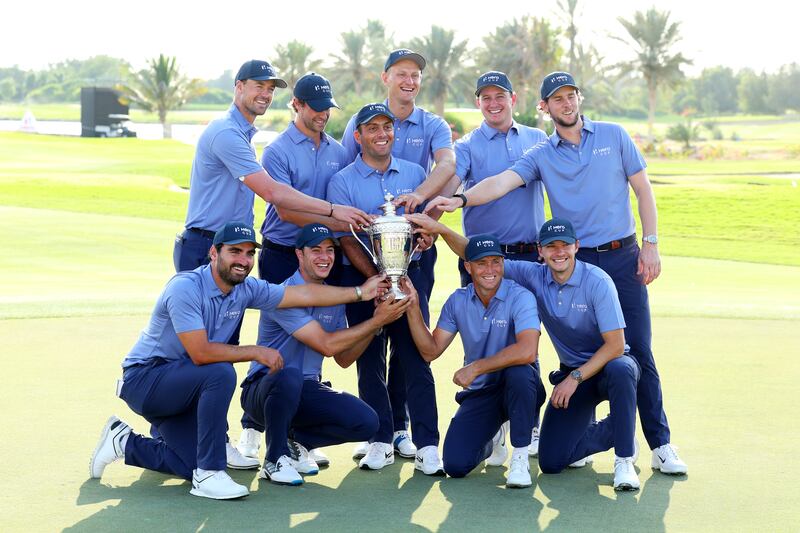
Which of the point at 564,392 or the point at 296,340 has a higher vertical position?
the point at 296,340

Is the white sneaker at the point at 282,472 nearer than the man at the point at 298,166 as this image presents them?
Yes

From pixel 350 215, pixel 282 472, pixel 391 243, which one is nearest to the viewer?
pixel 282 472

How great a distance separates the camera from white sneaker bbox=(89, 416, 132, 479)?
5.89 m

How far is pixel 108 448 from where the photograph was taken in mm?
5930

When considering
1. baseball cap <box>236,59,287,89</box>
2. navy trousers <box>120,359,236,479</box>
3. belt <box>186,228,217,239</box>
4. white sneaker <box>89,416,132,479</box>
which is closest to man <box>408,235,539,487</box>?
navy trousers <box>120,359,236,479</box>

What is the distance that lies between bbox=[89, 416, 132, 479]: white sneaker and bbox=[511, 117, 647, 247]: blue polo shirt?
275 centimetres

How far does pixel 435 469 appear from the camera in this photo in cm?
610

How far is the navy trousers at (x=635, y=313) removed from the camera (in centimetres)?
642

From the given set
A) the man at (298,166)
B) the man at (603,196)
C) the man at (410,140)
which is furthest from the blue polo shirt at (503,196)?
the man at (298,166)

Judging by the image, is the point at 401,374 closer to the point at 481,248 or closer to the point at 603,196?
the point at 481,248

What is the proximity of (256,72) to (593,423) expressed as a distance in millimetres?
2770

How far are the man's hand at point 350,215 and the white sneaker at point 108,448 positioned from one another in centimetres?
162

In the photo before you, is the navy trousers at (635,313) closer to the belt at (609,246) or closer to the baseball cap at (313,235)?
the belt at (609,246)

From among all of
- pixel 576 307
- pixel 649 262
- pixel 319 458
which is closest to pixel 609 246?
pixel 649 262
